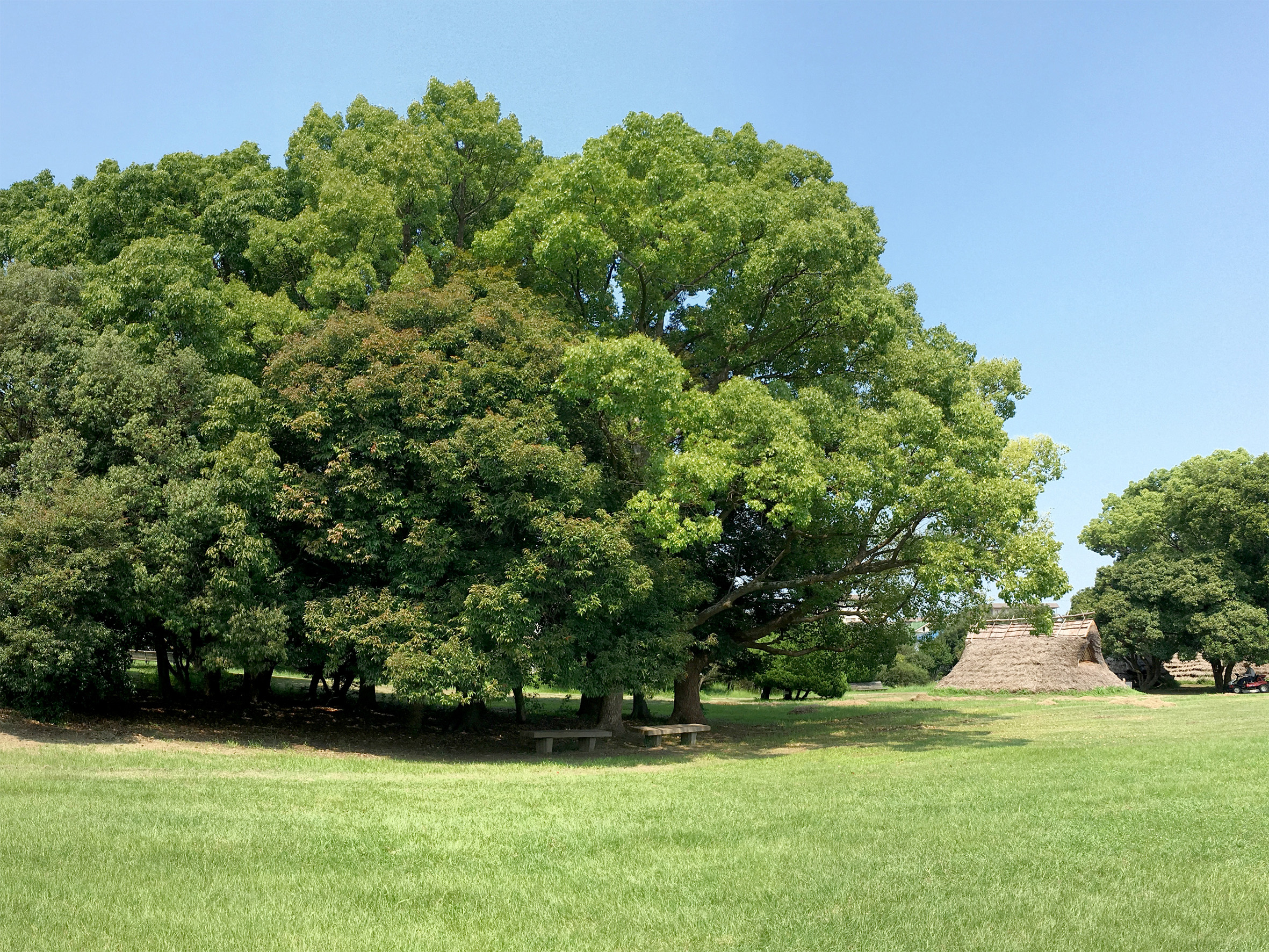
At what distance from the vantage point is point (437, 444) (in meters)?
17.6

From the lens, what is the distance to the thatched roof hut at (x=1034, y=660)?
42500 millimetres

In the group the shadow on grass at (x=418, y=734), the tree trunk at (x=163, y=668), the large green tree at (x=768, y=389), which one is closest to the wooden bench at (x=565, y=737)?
the shadow on grass at (x=418, y=734)

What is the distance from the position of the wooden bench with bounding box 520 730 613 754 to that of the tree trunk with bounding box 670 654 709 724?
5.06 m

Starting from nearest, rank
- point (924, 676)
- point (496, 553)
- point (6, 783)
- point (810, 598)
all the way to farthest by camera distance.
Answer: point (6, 783) < point (496, 553) < point (810, 598) < point (924, 676)

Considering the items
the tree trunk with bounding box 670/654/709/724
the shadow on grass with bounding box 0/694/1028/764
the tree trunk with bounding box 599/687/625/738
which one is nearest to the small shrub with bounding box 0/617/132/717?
the shadow on grass with bounding box 0/694/1028/764

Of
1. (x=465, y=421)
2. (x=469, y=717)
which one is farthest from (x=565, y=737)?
(x=465, y=421)

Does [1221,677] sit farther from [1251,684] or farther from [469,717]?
[469,717]

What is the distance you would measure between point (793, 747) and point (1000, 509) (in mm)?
7051

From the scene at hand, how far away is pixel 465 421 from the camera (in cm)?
1777

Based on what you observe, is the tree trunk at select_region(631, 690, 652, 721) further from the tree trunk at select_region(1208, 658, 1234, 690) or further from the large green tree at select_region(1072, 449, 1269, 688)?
the tree trunk at select_region(1208, 658, 1234, 690)

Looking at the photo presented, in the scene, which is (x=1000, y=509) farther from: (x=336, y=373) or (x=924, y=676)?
(x=924, y=676)

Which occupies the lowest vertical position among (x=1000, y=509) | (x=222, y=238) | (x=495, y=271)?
(x=1000, y=509)

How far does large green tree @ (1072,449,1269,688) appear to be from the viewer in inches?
1737

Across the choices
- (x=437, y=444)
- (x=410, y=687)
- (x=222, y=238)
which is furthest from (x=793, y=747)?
(x=222, y=238)
